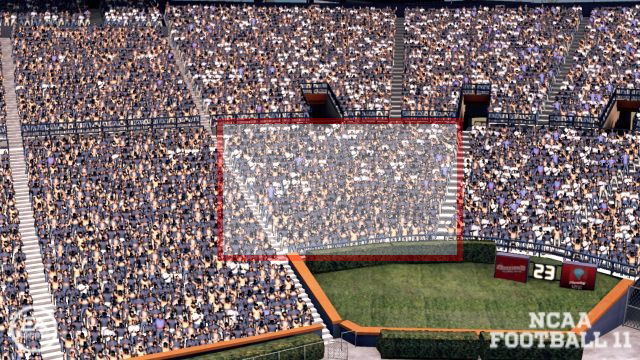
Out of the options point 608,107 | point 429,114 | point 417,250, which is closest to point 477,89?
point 429,114

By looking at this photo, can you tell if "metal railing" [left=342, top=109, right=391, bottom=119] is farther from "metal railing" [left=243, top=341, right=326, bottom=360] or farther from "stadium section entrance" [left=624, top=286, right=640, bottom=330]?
"metal railing" [left=243, top=341, right=326, bottom=360]

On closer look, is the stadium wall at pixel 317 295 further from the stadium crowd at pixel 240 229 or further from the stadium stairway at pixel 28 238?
the stadium stairway at pixel 28 238

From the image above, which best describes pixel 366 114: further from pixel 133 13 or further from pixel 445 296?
pixel 133 13

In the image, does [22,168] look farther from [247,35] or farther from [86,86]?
[247,35]

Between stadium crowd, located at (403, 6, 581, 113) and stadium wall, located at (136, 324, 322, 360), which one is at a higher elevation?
stadium crowd, located at (403, 6, 581, 113)

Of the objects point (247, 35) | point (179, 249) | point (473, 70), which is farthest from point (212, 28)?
point (179, 249)

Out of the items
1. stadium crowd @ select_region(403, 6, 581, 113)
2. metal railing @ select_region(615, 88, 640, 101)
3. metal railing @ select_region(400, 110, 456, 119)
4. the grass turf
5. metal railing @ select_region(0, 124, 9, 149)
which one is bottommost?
the grass turf

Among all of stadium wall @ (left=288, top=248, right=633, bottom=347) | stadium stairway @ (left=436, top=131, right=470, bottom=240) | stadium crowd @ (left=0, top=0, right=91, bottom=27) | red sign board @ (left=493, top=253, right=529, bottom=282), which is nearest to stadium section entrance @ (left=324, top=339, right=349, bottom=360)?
stadium wall @ (left=288, top=248, right=633, bottom=347)
